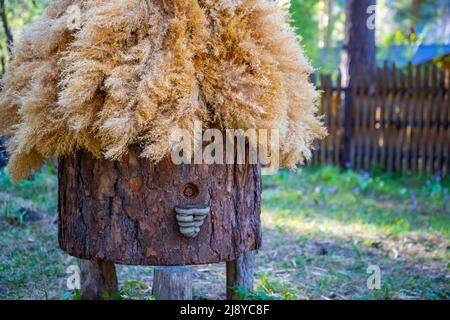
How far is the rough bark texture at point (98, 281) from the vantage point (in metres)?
3.05

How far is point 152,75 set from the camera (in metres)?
2.06

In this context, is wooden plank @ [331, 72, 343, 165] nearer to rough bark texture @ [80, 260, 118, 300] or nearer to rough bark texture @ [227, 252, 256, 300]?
rough bark texture @ [227, 252, 256, 300]

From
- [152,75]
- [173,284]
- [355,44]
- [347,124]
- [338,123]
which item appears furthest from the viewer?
[355,44]

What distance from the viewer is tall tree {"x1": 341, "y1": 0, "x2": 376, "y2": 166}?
311 inches

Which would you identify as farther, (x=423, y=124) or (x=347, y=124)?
(x=347, y=124)

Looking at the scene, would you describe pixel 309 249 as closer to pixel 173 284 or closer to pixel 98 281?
pixel 173 284

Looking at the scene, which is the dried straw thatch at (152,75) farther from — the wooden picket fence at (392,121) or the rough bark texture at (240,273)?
the wooden picket fence at (392,121)

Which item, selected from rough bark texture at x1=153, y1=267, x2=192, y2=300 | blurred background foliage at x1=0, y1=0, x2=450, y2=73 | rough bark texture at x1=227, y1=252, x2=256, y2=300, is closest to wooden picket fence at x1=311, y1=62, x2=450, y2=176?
blurred background foliage at x1=0, y1=0, x2=450, y2=73

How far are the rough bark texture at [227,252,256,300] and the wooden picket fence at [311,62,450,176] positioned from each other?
4.76m

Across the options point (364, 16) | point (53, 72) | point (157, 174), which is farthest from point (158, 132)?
point (364, 16)

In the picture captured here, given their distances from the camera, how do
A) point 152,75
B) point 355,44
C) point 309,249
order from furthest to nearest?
point 355,44 < point 309,249 < point 152,75

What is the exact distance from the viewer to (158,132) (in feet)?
6.67

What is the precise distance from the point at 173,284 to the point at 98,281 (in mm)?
490

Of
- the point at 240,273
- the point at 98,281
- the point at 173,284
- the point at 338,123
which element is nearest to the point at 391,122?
Result: the point at 338,123
